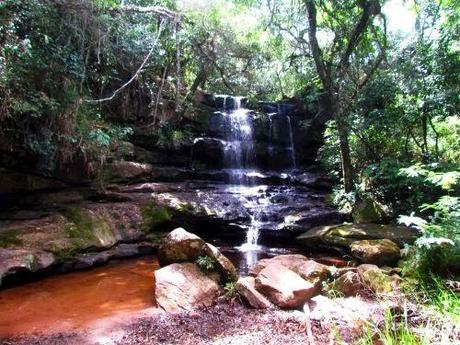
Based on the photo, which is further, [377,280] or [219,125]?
[219,125]

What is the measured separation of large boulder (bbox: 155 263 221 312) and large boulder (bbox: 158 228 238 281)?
17 cm

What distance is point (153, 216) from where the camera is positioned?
26.4ft

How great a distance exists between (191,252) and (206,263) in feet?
0.93

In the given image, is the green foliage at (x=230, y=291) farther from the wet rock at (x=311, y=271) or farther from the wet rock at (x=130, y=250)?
the wet rock at (x=130, y=250)

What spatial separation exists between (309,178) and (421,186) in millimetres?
4121

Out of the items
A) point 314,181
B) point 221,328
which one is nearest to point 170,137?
point 314,181

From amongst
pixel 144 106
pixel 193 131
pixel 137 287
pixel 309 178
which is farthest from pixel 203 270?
pixel 193 131

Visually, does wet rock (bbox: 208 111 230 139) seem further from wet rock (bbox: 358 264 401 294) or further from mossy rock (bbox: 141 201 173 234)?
wet rock (bbox: 358 264 401 294)

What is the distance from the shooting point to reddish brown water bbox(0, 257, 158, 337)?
416 centimetres

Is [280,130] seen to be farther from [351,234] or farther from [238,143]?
[351,234]

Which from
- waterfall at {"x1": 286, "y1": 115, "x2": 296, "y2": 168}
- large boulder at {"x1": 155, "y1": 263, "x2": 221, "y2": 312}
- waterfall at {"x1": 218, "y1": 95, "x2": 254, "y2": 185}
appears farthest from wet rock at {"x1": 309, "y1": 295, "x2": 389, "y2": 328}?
waterfall at {"x1": 286, "y1": 115, "x2": 296, "y2": 168}

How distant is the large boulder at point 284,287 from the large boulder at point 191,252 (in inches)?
20.7

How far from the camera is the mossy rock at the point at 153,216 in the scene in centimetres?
786

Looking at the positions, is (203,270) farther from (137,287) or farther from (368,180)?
(368,180)
